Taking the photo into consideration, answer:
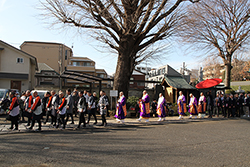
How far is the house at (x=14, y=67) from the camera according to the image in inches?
1018

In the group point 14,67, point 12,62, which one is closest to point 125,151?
point 14,67

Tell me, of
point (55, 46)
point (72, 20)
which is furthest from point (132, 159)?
point (55, 46)

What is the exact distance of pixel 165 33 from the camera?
14953 millimetres

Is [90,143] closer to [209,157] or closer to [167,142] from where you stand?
[167,142]

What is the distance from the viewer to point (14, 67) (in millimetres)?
26531

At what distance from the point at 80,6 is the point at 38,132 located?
28.2ft

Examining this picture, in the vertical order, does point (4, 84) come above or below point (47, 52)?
below

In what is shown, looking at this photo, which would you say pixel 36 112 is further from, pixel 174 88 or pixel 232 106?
pixel 232 106

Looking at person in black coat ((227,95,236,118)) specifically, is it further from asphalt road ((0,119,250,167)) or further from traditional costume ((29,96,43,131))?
traditional costume ((29,96,43,131))

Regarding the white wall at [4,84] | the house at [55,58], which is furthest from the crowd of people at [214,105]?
the house at [55,58]

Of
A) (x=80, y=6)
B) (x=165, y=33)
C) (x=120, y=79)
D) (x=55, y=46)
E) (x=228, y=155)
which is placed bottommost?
(x=228, y=155)

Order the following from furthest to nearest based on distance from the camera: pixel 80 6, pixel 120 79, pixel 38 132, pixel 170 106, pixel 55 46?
1. pixel 55 46
2. pixel 170 106
3. pixel 120 79
4. pixel 80 6
5. pixel 38 132

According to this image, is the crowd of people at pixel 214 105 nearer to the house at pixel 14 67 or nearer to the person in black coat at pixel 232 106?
the person in black coat at pixel 232 106

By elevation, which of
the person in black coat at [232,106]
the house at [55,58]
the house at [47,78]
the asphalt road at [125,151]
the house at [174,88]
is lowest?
the asphalt road at [125,151]
